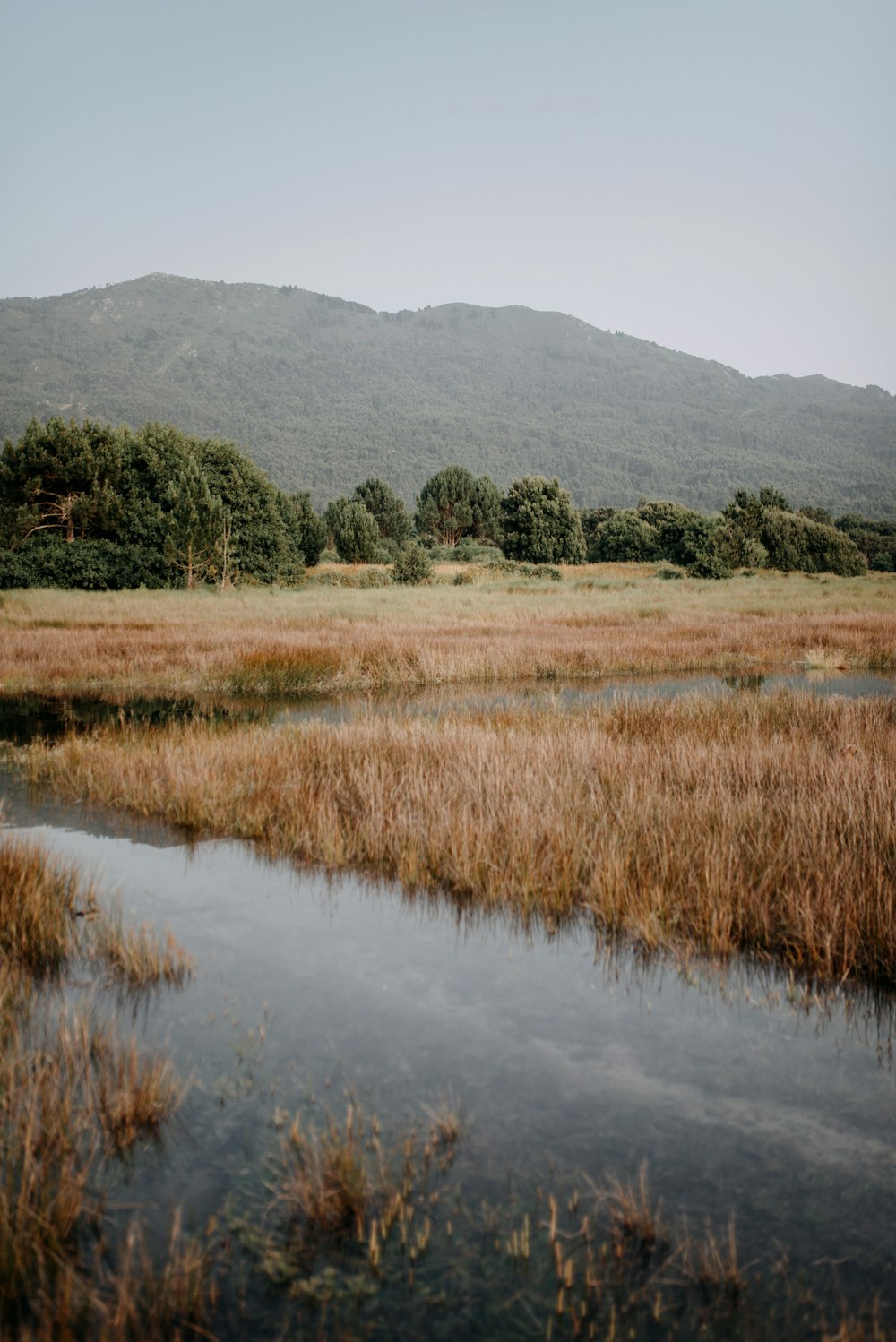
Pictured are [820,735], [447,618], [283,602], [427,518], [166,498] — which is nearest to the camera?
[820,735]

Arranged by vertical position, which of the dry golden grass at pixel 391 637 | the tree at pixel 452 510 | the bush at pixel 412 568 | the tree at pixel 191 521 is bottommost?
the dry golden grass at pixel 391 637

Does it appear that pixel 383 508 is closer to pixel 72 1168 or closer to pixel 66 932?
pixel 66 932

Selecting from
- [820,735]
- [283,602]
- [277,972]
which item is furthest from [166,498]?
[277,972]

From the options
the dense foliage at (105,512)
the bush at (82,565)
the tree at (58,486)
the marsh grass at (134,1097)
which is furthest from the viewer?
the tree at (58,486)

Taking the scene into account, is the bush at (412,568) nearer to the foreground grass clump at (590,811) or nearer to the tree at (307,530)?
the tree at (307,530)

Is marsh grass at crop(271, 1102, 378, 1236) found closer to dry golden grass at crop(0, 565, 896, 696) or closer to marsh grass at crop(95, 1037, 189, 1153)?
marsh grass at crop(95, 1037, 189, 1153)

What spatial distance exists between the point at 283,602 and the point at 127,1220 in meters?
32.7

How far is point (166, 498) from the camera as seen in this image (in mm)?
49688

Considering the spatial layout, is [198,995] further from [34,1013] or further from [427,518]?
[427,518]

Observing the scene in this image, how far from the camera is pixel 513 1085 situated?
12.1ft

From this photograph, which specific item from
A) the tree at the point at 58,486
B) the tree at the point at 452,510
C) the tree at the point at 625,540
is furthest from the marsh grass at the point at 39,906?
the tree at the point at 452,510

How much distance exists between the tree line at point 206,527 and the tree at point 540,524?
0.37ft

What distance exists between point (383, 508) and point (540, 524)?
87.5ft

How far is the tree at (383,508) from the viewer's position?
96125mm
